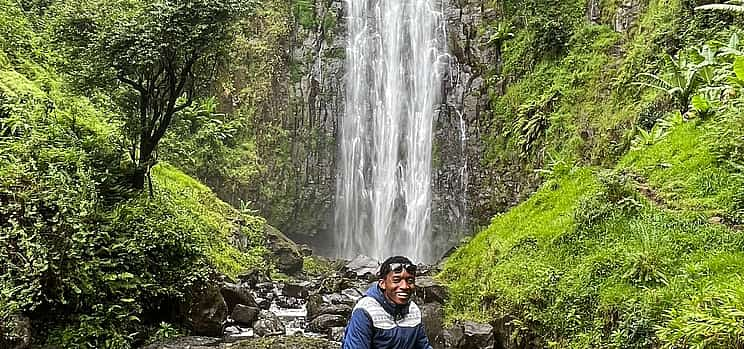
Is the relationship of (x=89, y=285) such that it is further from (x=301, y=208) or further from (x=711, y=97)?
(x=301, y=208)

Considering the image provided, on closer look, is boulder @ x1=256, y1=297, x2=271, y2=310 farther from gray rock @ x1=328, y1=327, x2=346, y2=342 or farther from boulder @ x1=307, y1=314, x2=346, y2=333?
gray rock @ x1=328, y1=327, x2=346, y2=342

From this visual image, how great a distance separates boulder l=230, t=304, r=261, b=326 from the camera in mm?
10383

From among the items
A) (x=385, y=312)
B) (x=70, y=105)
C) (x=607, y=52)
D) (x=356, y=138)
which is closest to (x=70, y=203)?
(x=70, y=105)

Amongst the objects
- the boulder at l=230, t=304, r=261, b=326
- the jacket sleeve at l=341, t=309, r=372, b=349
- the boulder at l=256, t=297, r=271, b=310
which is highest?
the jacket sleeve at l=341, t=309, r=372, b=349

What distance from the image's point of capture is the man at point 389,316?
9.77ft

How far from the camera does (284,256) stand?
17562 millimetres

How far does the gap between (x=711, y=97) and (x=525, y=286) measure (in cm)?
383

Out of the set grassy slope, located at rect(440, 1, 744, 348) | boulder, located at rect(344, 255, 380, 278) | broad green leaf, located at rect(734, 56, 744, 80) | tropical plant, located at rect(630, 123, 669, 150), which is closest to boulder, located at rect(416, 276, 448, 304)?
grassy slope, located at rect(440, 1, 744, 348)

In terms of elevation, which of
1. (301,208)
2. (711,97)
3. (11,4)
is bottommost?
(301,208)

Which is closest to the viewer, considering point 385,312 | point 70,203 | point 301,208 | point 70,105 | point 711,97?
point 385,312

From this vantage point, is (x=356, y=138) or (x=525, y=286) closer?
(x=525, y=286)

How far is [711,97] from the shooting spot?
8312mm

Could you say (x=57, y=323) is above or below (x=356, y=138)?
below

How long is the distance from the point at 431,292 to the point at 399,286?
6.81m
